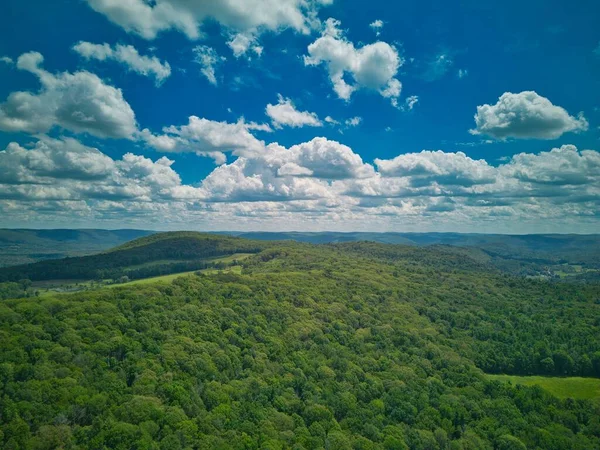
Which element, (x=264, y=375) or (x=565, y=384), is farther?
(x=565, y=384)

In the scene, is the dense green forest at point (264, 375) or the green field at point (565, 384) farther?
the green field at point (565, 384)

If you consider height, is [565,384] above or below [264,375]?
below

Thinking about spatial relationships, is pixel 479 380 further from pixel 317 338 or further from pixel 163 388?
pixel 163 388

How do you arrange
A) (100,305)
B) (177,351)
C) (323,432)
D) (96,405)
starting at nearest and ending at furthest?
(96,405) < (323,432) < (177,351) < (100,305)

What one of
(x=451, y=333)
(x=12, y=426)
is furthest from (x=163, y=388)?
(x=451, y=333)

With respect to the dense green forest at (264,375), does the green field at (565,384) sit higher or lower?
lower

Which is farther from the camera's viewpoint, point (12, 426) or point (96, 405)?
point (96, 405)
